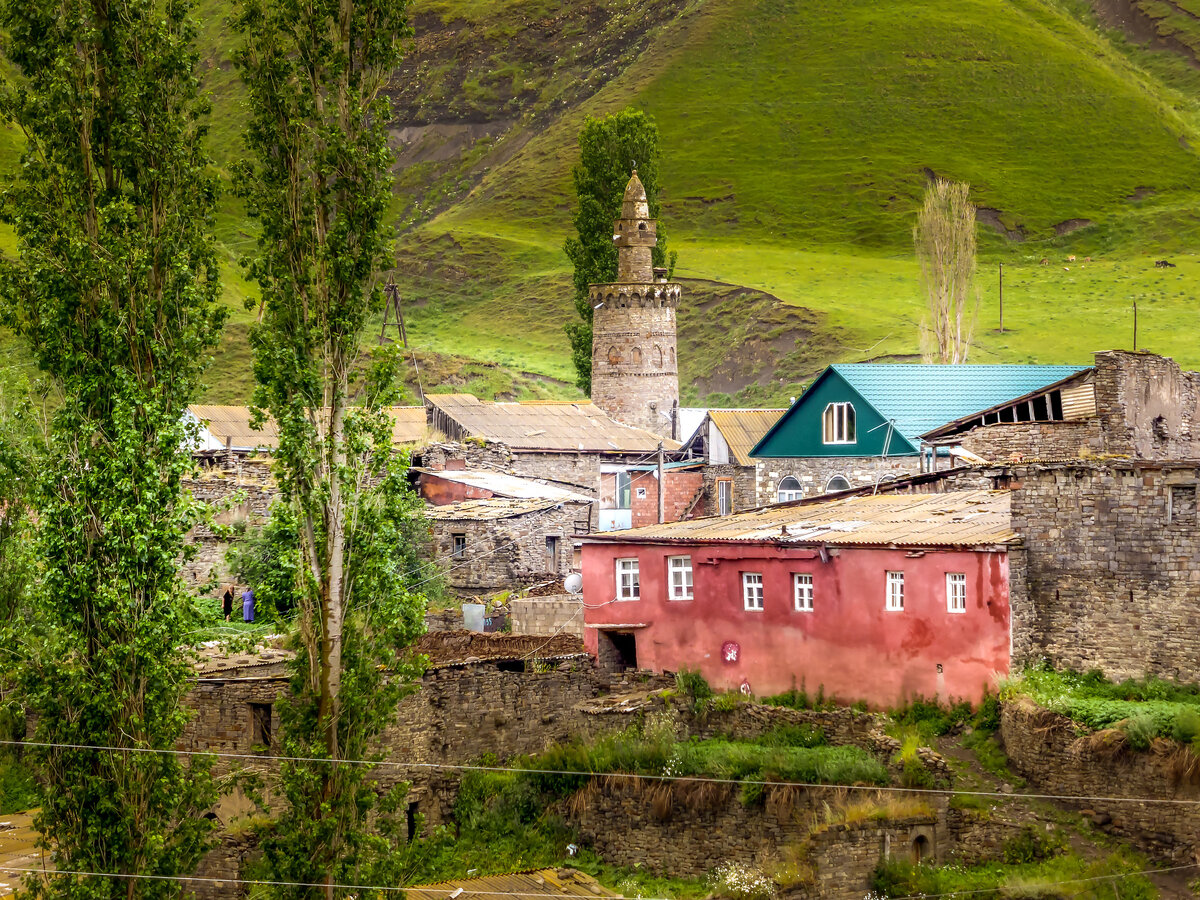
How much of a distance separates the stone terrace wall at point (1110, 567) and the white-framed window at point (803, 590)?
4.11 m

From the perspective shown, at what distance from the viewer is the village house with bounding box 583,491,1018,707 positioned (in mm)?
29156

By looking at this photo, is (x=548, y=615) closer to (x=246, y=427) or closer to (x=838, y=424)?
(x=838, y=424)

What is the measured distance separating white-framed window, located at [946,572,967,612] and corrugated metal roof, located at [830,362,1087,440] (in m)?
19.1

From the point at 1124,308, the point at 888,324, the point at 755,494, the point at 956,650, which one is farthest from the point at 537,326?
the point at 956,650

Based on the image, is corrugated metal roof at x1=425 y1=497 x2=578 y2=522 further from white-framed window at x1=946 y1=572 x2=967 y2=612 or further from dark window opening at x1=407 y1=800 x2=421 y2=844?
white-framed window at x1=946 y1=572 x2=967 y2=612

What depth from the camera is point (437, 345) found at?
132 meters

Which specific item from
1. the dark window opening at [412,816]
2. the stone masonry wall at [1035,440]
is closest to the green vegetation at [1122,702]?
the stone masonry wall at [1035,440]

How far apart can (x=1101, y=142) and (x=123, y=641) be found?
159 m

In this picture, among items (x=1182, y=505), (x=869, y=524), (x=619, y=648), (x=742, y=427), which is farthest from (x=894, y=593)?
(x=742, y=427)

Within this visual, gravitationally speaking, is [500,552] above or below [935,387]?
below

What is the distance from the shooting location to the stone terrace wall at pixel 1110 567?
27203 millimetres

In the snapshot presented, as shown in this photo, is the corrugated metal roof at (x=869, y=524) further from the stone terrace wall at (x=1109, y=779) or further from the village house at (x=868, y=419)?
the village house at (x=868, y=419)

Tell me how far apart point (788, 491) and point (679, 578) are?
63.1ft

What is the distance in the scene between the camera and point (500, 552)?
42500mm
